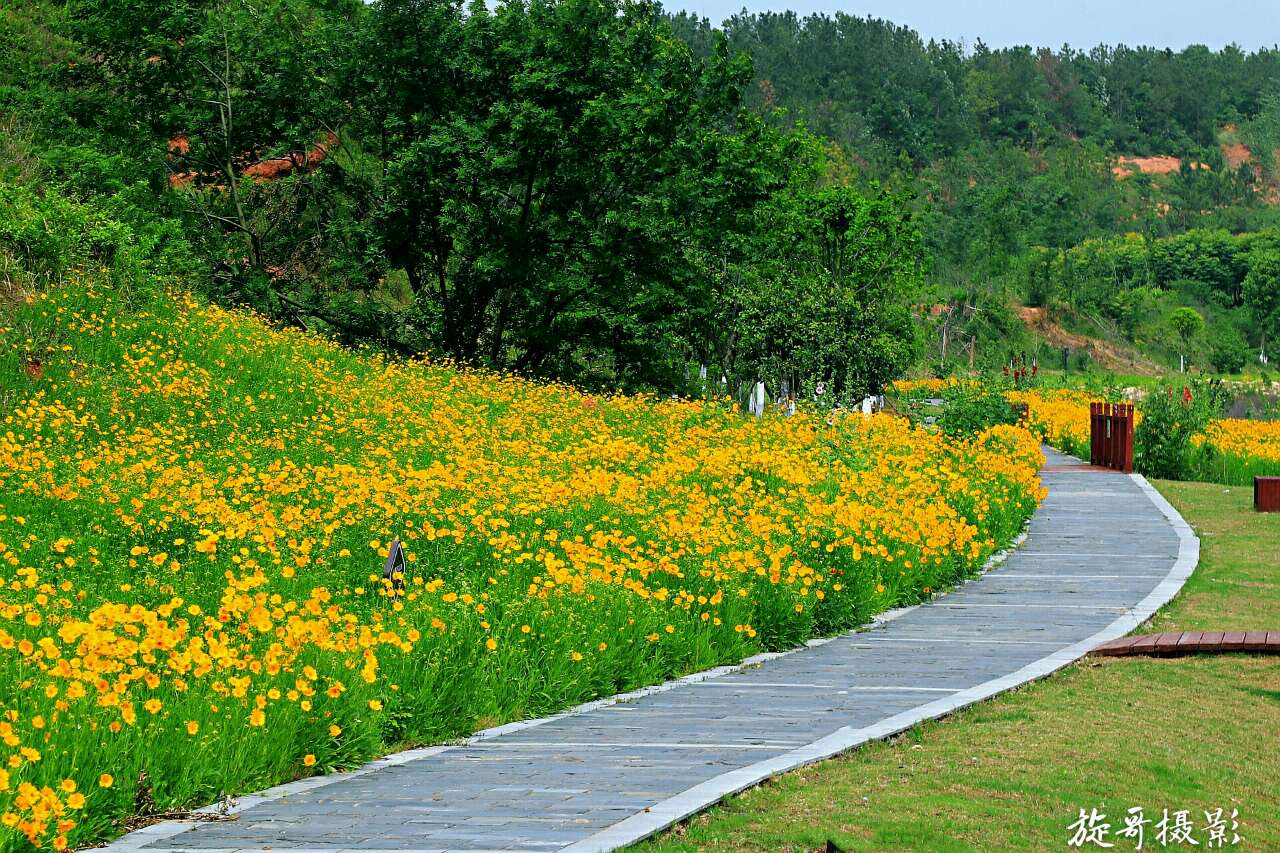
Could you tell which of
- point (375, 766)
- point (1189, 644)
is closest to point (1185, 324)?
point (1189, 644)

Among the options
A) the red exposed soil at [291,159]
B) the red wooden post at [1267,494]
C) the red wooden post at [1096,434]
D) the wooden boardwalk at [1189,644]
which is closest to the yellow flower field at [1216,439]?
the red wooden post at [1096,434]

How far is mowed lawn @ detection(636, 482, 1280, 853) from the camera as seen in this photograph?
226 inches

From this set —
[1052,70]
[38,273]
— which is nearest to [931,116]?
[1052,70]

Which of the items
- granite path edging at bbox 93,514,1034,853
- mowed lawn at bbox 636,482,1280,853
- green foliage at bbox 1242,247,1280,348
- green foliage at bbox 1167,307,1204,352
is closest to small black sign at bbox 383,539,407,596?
granite path edging at bbox 93,514,1034,853

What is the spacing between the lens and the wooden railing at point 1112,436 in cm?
2712

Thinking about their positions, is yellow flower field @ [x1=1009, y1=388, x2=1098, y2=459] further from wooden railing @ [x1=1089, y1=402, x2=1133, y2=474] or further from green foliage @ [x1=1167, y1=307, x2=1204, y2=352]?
green foliage @ [x1=1167, y1=307, x2=1204, y2=352]

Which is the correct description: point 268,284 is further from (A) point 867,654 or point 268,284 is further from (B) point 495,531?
(A) point 867,654

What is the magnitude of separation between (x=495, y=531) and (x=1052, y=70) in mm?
186849

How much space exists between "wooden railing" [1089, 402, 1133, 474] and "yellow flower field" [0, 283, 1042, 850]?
5047mm

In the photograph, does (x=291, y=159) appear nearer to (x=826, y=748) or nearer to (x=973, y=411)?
(x=973, y=411)

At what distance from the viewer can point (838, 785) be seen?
254 inches

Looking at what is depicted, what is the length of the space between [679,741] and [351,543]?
4.80 metres

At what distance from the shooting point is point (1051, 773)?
6773 mm

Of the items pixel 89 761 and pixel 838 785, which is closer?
pixel 89 761
